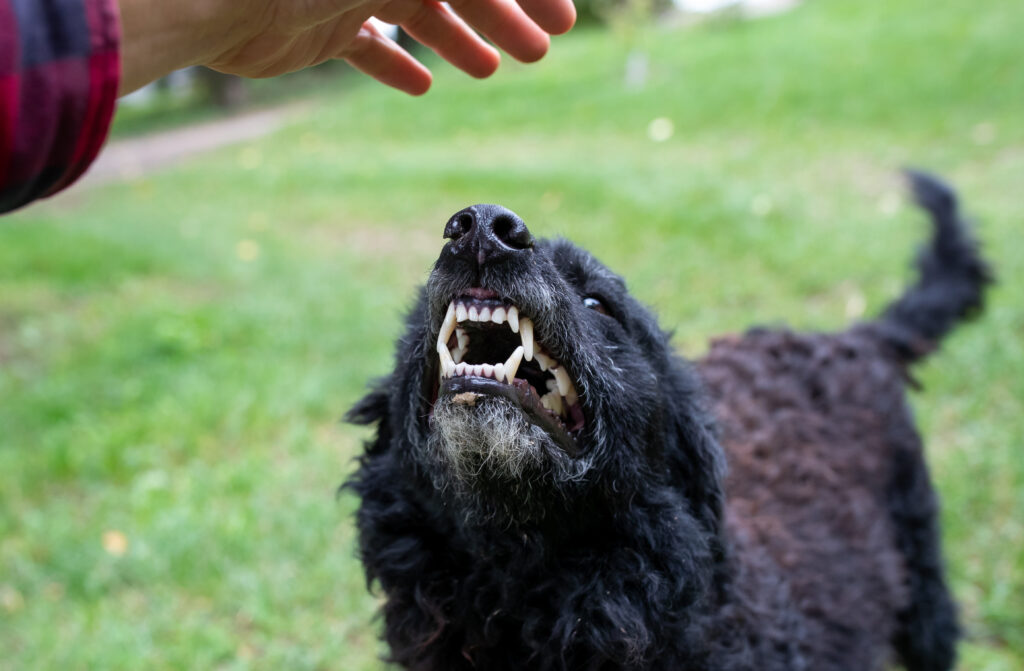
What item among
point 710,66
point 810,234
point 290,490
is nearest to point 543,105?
point 710,66

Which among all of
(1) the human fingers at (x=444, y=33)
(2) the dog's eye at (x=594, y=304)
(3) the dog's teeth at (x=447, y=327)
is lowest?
(3) the dog's teeth at (x=447, y=327)

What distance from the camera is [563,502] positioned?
1.78 metres

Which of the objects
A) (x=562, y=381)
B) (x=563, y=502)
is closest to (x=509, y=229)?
(x=562, y=381)

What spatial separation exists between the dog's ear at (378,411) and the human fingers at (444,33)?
98 centimetres

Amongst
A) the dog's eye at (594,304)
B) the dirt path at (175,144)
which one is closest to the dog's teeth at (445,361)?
the dog's eye at (594,304)

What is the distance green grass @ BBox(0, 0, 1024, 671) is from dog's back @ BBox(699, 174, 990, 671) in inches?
18.2

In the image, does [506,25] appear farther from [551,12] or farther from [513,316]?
A: [513,316]

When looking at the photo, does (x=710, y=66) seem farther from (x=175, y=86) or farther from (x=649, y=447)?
(x=175, y=86)

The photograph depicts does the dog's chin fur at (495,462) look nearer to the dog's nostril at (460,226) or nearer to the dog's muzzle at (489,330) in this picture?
the dog's muzzle at (489,330)

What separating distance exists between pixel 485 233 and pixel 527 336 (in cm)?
25

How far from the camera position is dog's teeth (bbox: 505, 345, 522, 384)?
1.64 meters

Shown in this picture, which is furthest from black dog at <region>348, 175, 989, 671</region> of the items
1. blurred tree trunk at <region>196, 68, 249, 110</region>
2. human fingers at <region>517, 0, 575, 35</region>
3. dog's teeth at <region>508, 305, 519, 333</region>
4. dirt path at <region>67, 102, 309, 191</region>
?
blurred tree trunk at <region>196, 68, 249, 110</region>

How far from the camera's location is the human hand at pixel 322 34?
1.49 meters

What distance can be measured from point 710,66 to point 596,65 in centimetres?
422
